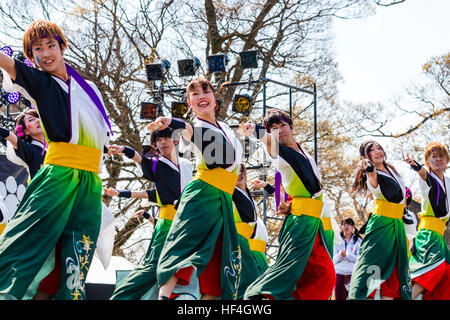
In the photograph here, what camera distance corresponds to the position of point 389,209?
226 inches

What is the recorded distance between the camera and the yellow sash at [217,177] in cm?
401

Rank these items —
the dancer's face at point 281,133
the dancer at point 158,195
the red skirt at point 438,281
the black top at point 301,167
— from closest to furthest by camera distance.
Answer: the black top at point 301,167 → the dancer's face at point 281,133 → the dancer at point 158,195 → the red skirt at point 438,281

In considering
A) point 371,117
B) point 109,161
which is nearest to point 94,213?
point 109,161

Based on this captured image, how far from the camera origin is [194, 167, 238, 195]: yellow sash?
4.01 metres

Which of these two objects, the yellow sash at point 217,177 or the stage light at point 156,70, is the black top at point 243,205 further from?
the stage light at point 156,70

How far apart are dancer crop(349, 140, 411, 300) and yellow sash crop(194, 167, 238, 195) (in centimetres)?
195

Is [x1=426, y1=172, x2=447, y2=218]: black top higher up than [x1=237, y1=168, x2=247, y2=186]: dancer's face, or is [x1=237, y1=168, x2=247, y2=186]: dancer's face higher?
[x1=237, y1=168, x2=247, y2=186]: dancer's face

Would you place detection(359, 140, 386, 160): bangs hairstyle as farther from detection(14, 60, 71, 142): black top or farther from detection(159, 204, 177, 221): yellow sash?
detection(14, 60, 71, 142): black top

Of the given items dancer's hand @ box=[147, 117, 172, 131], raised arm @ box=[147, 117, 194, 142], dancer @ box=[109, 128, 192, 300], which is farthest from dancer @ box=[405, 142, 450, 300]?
dancer's hand @ box=[147, 117, 172, 131]

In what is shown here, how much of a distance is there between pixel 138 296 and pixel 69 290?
208 cm

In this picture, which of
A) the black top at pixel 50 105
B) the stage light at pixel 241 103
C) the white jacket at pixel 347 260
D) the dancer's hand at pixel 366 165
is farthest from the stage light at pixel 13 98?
the black top at pixel 50 105

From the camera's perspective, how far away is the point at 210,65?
10.3 m

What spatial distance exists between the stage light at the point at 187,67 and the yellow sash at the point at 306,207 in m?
6.41

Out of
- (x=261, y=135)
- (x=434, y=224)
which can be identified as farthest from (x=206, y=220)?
(x=434, y=224)
